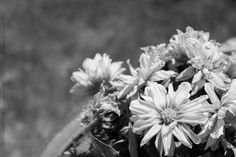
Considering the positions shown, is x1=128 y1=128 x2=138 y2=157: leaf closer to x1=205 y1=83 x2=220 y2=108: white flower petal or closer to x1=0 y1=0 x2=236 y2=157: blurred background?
x1=205 y1=83 x2=220 y2=108: white flower petal

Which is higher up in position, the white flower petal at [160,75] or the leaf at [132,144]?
the white flower petal at [160,75]

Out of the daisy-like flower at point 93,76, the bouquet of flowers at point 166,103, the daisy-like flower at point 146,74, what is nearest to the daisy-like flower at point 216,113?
the bouquet of flowers at point 166,103

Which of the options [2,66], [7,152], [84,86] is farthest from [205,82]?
[2,66]

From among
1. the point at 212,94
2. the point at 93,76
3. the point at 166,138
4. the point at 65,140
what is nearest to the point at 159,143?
the point at 166,138

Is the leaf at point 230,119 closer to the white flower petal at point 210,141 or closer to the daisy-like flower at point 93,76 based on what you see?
the white flower petal at point 210,141

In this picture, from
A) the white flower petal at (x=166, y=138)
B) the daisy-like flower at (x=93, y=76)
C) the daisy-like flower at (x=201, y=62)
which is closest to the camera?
the white flower petal at (x=166, y=138)

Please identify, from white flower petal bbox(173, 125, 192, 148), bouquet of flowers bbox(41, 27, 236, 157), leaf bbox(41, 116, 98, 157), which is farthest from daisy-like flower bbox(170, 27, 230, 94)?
leaf bbox(41, 116, 98, 157)

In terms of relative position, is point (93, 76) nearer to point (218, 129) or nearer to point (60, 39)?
point (218, 129)

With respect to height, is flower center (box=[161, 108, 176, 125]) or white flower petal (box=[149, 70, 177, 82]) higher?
white flower petal (box=[149, 70, 177, 82])
